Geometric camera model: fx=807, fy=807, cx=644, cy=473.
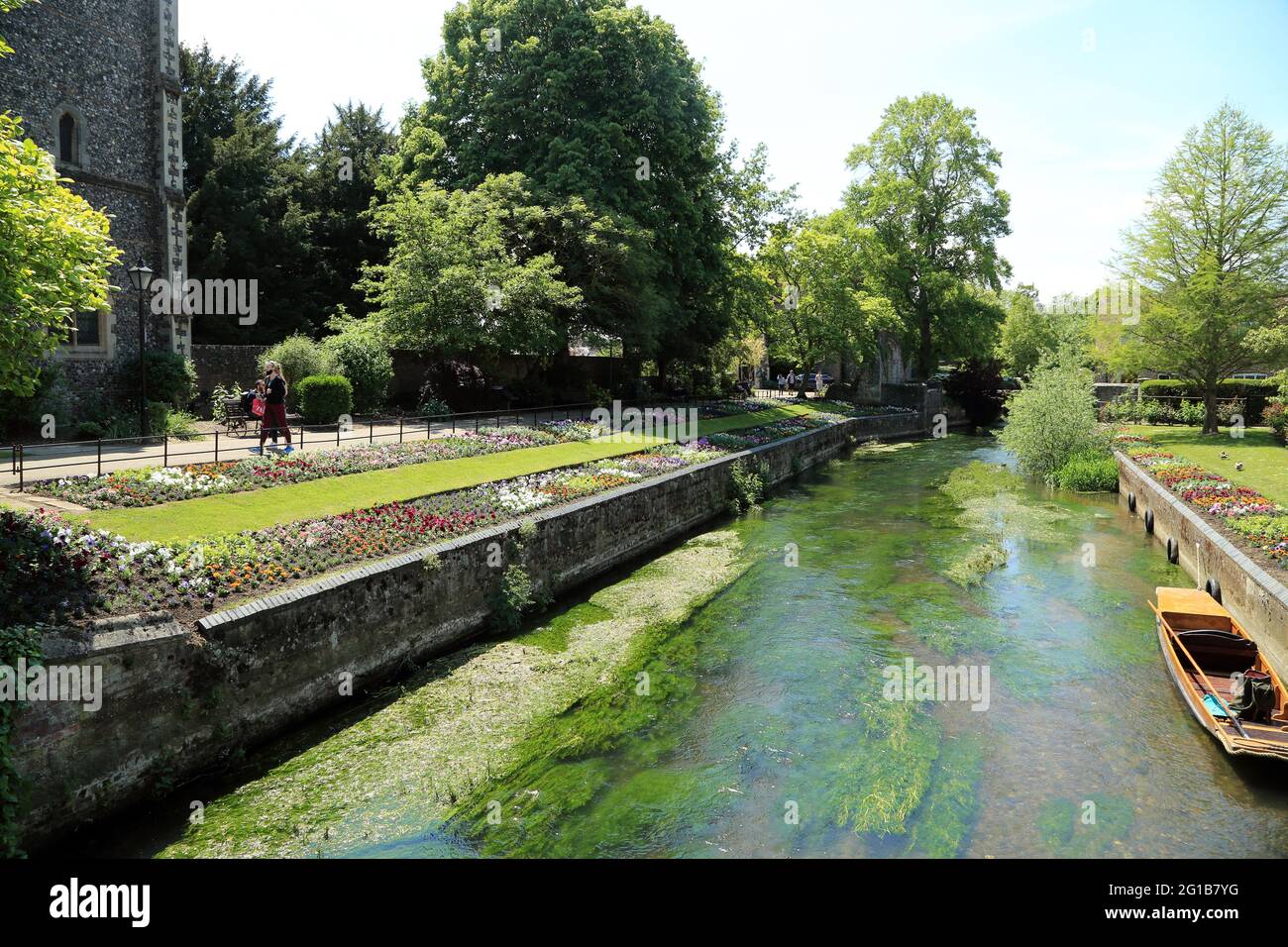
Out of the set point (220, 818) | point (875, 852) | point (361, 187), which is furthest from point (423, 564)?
point (361, 187)

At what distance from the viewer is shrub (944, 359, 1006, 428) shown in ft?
187

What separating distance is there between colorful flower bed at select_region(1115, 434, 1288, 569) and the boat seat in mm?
2832

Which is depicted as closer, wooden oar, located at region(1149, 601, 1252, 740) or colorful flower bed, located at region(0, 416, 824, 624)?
colorful flower bed, located at region(0, 416, 824, 624)

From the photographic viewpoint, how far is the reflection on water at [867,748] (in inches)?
327

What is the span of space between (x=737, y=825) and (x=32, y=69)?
2566cm

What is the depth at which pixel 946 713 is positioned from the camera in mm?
11328

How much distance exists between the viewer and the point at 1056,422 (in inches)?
1244

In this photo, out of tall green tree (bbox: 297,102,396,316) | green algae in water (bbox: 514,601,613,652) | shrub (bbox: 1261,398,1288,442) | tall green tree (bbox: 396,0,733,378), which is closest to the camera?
green algae in water (bbox: 514,601,613,652)

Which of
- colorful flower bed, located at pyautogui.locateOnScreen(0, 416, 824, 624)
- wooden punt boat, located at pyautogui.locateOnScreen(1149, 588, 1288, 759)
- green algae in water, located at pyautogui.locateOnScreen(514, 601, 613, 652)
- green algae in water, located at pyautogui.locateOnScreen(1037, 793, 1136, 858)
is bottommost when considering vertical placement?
green algae in water, located at pyautogui.locateOnScreen(1037, 793, 1136, 858)

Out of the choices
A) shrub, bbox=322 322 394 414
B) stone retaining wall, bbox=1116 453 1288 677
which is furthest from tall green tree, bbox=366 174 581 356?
stone retaining wall, bbox=1116 453 1288 677

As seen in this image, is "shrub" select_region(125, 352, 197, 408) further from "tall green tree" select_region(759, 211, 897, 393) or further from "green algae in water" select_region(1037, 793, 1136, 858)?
"tall green tree" select_region(759, 211, 897, 393)

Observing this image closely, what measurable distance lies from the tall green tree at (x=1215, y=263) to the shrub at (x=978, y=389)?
21893 mm

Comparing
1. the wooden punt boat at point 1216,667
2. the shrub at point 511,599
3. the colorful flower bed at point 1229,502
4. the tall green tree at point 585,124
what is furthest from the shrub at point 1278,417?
the shrub at point 511,599

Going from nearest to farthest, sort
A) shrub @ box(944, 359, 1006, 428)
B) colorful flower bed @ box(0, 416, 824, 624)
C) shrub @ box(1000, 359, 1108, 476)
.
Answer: colorful flower bed @ box(0, 416, 824, 624) < shrub @ box(1000, 359, 1108, 476) < shrub @ box(944, 359, 1006, 428)
